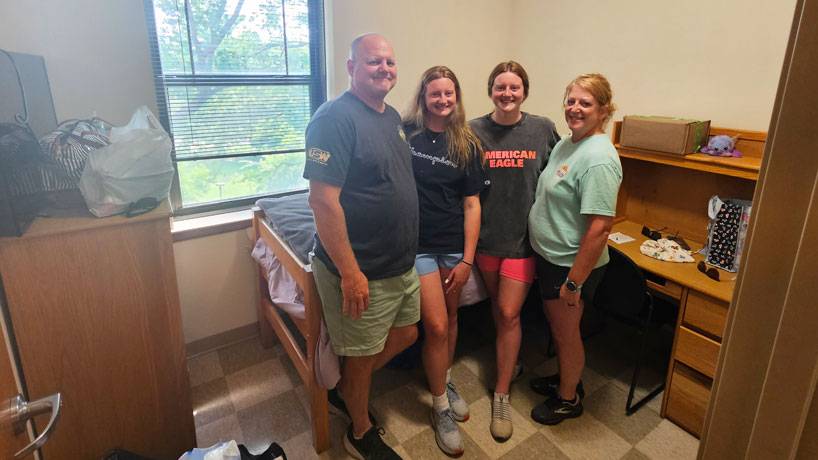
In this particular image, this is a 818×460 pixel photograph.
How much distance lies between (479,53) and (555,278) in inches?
71.7

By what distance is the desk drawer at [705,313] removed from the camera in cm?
173

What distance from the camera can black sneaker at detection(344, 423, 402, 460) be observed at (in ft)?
5.69

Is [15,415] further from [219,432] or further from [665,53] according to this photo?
[665,53]

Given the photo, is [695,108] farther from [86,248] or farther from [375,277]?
[86,248]

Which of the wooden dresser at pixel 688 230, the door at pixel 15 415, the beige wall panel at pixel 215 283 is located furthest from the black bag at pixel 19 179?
the wooden dresser at pixel 688 230

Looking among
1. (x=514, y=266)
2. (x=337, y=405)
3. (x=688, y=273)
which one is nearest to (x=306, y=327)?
(x=337, y=405)

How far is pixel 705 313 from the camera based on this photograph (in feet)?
5.82

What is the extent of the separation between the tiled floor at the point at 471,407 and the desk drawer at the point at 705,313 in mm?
476

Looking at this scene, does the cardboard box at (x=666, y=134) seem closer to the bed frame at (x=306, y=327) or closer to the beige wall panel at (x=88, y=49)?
the bed frame at (x=306, y=327)

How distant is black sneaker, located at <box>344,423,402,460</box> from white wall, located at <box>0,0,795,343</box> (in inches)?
41.0

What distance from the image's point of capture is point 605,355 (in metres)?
2.43

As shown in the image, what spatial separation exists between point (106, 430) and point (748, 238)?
1.74 m

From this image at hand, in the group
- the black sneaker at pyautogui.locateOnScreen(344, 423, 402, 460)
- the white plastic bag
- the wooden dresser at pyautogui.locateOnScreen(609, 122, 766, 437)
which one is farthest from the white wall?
the black sneaker at pyautogui.locateOnScreen(344, 423, 402, 460)

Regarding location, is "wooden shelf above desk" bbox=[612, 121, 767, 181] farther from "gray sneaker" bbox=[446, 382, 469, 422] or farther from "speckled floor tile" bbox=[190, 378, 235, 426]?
"speckled floor tile" bbox=[190, 378, 235, 426]
